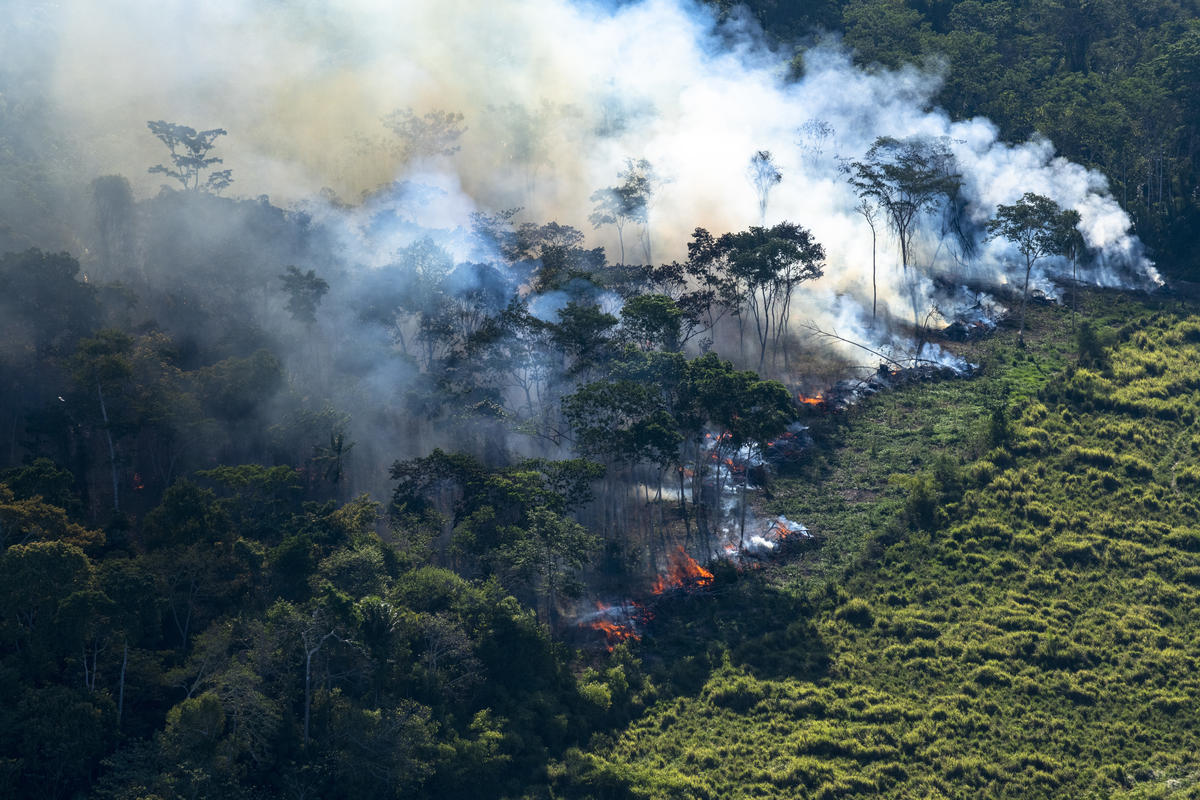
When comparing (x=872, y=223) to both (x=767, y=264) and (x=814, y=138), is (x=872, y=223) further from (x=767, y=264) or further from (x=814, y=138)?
(x=767, y=264)

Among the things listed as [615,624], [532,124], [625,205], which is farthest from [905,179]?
[615,624]

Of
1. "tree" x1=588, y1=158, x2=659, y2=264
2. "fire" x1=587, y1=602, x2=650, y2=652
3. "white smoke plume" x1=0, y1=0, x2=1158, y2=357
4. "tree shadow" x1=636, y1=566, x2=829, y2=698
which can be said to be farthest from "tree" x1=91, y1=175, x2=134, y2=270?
"tree shadow" x1=636, y1=566, x2=829, y2=698

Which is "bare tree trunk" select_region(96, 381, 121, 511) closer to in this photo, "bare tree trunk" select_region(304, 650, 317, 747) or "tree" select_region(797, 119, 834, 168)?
"bare tree trunk" select_region(304, 650, 317, 747)

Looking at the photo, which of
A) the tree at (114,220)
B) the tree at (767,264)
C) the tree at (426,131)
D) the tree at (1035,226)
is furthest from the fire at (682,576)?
the tree at (426,131)

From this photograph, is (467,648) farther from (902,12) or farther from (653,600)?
(902,12)

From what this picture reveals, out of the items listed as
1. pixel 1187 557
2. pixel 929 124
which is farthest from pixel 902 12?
pixel 1187 557

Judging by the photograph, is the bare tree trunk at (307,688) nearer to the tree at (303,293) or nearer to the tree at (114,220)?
the tree at (303,293)
